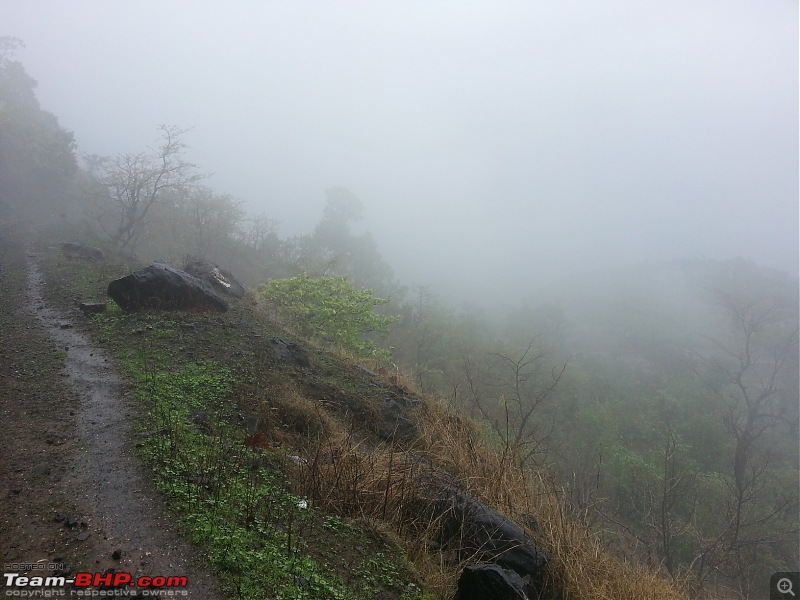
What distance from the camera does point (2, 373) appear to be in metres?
6.38

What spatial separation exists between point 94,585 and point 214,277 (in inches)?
571

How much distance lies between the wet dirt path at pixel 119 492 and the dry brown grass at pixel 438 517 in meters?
1.46

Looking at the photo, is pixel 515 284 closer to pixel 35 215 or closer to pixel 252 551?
pixel 35 215

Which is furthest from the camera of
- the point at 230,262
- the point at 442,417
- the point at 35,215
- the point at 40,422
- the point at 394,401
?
the point at 230,262

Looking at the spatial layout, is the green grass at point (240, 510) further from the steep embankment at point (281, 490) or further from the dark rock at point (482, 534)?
the dark rock at point (482, 534)

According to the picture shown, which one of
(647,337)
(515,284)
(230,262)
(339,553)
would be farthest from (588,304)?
(339,553)

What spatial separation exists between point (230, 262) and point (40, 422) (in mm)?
37384

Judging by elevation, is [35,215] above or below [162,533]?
above

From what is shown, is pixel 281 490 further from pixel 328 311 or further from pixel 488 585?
pixel 328 311

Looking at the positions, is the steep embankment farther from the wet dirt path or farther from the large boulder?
the large boulder

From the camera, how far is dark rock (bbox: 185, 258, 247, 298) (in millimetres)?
16047

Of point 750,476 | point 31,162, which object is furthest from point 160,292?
point 31,162

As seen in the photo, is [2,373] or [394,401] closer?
[2,373]

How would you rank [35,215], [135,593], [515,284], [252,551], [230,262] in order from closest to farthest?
1. [135,593]
2. [252,551]
3. [35,215]
4. [230,262]
5. [515,284]
